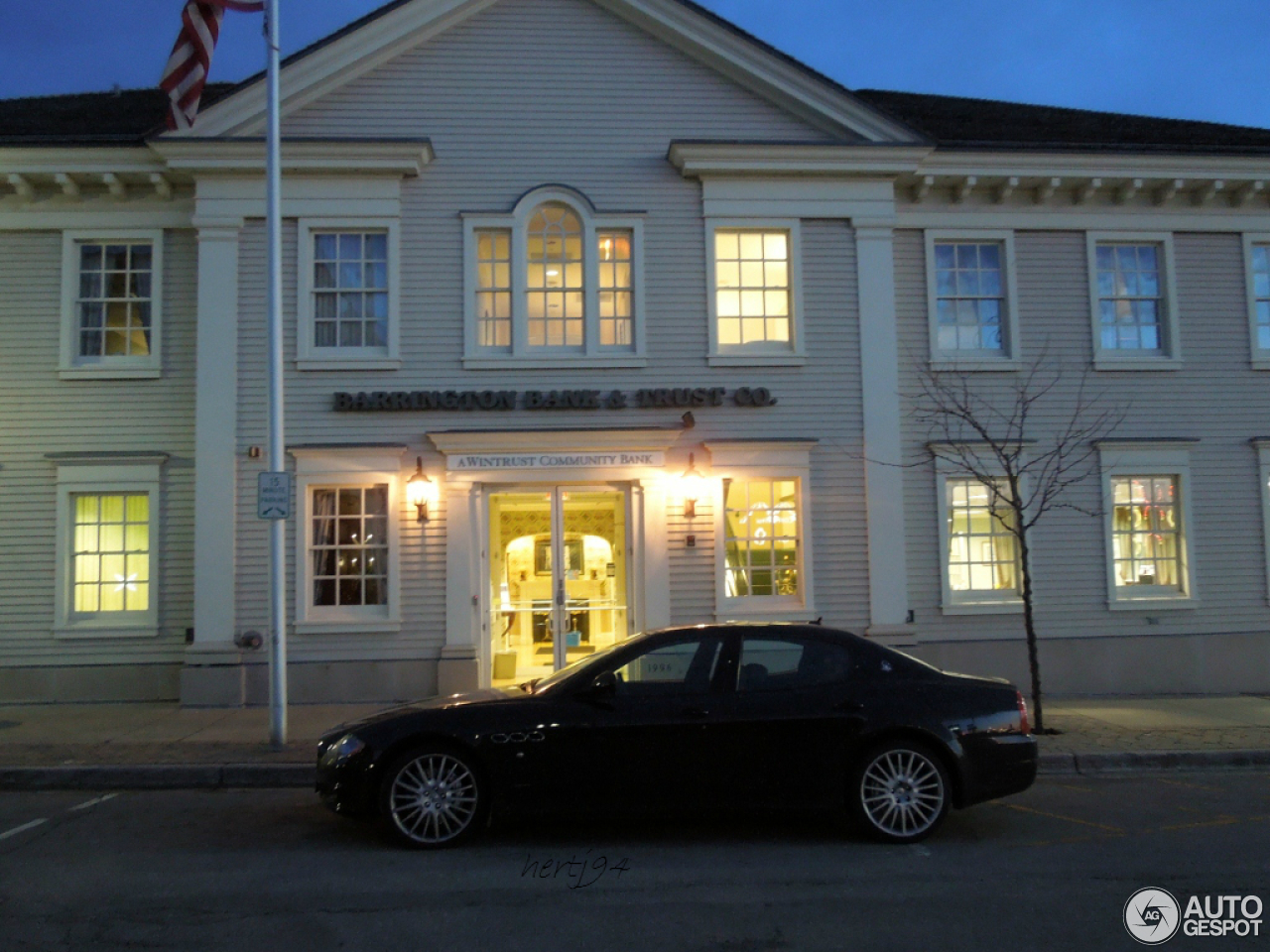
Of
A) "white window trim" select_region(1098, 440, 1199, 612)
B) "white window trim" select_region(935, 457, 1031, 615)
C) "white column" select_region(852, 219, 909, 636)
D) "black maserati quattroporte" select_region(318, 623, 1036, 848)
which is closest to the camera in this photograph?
"black maserati quattroporte" select_region(318, 623, 1036, 848)

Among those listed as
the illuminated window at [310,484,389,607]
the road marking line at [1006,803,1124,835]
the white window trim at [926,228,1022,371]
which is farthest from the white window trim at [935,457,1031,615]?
the illuminated window at [310,484,389,607]

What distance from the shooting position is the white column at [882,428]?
1334cm

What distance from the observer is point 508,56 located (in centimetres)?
1372

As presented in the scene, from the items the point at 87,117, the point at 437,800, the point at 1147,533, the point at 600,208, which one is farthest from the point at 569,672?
the point at 87,117

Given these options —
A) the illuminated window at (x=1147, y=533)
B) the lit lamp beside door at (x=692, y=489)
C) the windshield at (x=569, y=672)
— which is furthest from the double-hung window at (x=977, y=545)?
the windshield at (x=569, y=672)

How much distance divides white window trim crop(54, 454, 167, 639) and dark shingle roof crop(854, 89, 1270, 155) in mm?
10287

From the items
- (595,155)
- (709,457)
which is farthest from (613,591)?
(595,155)

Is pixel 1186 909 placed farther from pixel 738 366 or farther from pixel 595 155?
pixel 595 155

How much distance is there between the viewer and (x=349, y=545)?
43.1ft

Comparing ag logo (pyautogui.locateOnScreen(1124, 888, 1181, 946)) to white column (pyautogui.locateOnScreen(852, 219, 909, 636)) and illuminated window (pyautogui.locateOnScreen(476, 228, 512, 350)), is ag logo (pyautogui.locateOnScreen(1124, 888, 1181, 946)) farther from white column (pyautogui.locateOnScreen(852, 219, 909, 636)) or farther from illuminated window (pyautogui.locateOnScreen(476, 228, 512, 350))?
illuminated window (pyautogui.locateOnScreen(476, 228, 512, 350))

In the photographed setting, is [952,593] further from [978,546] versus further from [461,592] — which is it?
[461,592]

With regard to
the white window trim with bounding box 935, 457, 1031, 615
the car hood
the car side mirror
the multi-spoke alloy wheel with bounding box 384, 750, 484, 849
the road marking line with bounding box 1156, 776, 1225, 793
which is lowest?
the road marking line with bounding box 1156, 776, 1225, 793

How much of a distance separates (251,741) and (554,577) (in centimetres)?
416

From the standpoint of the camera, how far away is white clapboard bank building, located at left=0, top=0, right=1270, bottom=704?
13.1 metres
